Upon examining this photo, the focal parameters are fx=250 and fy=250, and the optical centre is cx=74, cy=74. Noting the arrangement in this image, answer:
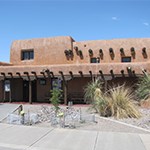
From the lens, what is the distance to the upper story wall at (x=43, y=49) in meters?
25.1

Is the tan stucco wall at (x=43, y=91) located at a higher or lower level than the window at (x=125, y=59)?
lower

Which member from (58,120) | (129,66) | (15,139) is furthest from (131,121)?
(129,66)

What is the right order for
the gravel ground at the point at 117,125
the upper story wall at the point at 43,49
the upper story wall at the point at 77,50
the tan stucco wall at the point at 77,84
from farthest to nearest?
the upper story wall at the point at 43,49, the upper story wall at the point at 77,50, the tan stucco wall at the point at 77,84, the gravel ground at the point at 117,125

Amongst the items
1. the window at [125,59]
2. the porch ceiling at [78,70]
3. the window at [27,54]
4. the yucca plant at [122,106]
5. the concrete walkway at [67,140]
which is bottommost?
the concrete walkway at [67,140]

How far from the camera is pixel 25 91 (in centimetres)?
2498

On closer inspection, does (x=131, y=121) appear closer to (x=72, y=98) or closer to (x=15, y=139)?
(x=15, y=139)

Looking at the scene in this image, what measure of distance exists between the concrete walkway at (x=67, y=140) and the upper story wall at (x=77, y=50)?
49.3ft

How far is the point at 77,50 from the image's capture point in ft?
81.6

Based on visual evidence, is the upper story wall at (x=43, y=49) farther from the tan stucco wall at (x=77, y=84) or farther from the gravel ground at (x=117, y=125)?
the gravel ground at (x=117, y=125)

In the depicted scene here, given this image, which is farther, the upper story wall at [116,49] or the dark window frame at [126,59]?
the dark window frame at [126,59]

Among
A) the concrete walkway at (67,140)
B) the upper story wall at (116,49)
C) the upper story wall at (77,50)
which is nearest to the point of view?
the concrete walkway at (67,140)

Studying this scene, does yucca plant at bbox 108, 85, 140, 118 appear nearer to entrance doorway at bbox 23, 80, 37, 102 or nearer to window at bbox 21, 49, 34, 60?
entrance doorway at bbox 23, 80, 37, 102

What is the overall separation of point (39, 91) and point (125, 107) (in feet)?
39.8

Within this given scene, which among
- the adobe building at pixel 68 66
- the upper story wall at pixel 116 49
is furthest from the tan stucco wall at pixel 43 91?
the upper story wall at pixel 116 49
